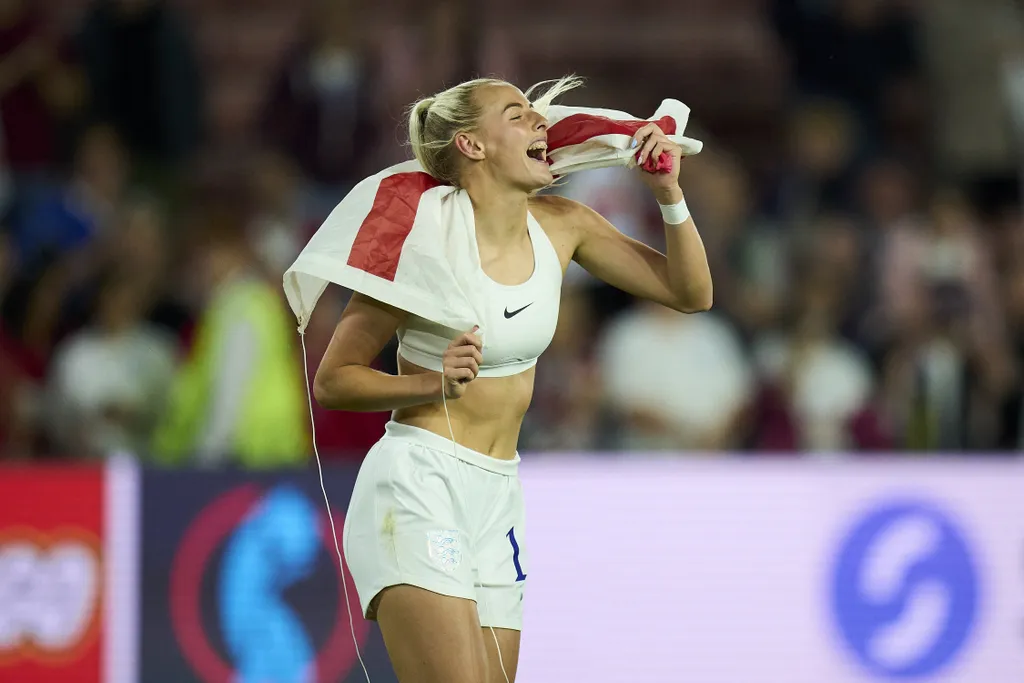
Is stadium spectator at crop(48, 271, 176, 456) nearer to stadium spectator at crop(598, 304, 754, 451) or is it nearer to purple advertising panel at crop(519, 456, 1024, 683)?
purple advertising panel at crop(519, 456, 1024, 683)

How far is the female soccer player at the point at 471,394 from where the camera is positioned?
392 centimetres

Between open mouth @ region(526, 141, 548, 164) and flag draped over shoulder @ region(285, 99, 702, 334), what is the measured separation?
0.07 meters

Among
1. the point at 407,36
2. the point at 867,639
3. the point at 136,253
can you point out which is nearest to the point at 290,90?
the point at 407,36

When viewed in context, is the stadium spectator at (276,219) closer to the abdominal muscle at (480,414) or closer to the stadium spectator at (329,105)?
the stadium spectator at (329,105)

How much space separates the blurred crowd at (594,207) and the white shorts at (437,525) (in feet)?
9.33

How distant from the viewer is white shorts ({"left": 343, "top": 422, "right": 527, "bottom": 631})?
395 centimetres

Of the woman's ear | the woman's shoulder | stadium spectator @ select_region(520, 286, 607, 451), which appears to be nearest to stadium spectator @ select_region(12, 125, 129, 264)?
stadium spectator @ select_region(520, 286, 607, 451)

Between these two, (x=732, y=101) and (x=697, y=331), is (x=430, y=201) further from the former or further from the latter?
(x=732, y=101)

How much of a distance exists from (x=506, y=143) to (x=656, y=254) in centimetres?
55

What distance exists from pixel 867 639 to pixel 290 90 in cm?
421

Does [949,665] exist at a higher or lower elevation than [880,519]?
lower

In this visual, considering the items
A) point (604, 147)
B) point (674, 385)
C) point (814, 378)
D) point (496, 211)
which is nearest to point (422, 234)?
point (496, 211)

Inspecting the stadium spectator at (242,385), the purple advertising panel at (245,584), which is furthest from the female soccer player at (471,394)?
the stadium spectator at (242,385)

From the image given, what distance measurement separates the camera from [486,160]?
13.8 feet
